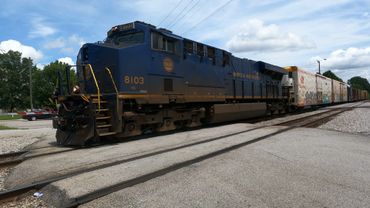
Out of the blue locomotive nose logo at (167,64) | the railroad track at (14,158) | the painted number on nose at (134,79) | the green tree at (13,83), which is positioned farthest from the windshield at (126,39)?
the green tree at (13,83)

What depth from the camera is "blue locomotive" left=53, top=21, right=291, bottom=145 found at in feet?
32.2

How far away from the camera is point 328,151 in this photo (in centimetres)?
809

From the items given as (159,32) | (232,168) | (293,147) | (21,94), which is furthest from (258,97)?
(21,94)

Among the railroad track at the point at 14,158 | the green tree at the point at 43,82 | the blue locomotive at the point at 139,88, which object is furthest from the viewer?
the green tree at the point at 43,82

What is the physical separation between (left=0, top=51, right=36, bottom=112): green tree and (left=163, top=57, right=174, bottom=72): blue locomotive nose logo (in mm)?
76228

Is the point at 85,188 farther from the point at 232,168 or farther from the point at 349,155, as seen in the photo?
the point at 349,155

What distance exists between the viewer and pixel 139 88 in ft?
35.3

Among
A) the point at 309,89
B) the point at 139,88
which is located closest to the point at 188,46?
the point at 139,88

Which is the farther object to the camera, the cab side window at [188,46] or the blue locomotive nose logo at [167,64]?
the cab side window at [188,46]

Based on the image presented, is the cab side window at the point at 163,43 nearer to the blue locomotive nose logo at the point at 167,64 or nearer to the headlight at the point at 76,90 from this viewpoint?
the blue locomotive nose logo at the point at 167,64

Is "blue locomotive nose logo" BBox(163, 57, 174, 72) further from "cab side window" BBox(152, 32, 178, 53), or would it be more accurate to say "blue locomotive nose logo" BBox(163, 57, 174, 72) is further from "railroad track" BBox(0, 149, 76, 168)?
"railroad track" BBox(0, 149, 76, 168)

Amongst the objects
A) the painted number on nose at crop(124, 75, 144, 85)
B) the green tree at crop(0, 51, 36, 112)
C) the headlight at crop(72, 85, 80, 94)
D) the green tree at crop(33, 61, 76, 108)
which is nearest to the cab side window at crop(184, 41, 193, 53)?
the painted number on nose at crop(124, 75, 144, 85)

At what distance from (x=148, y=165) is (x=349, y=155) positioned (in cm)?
438

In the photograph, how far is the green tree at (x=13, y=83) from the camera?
263ft
